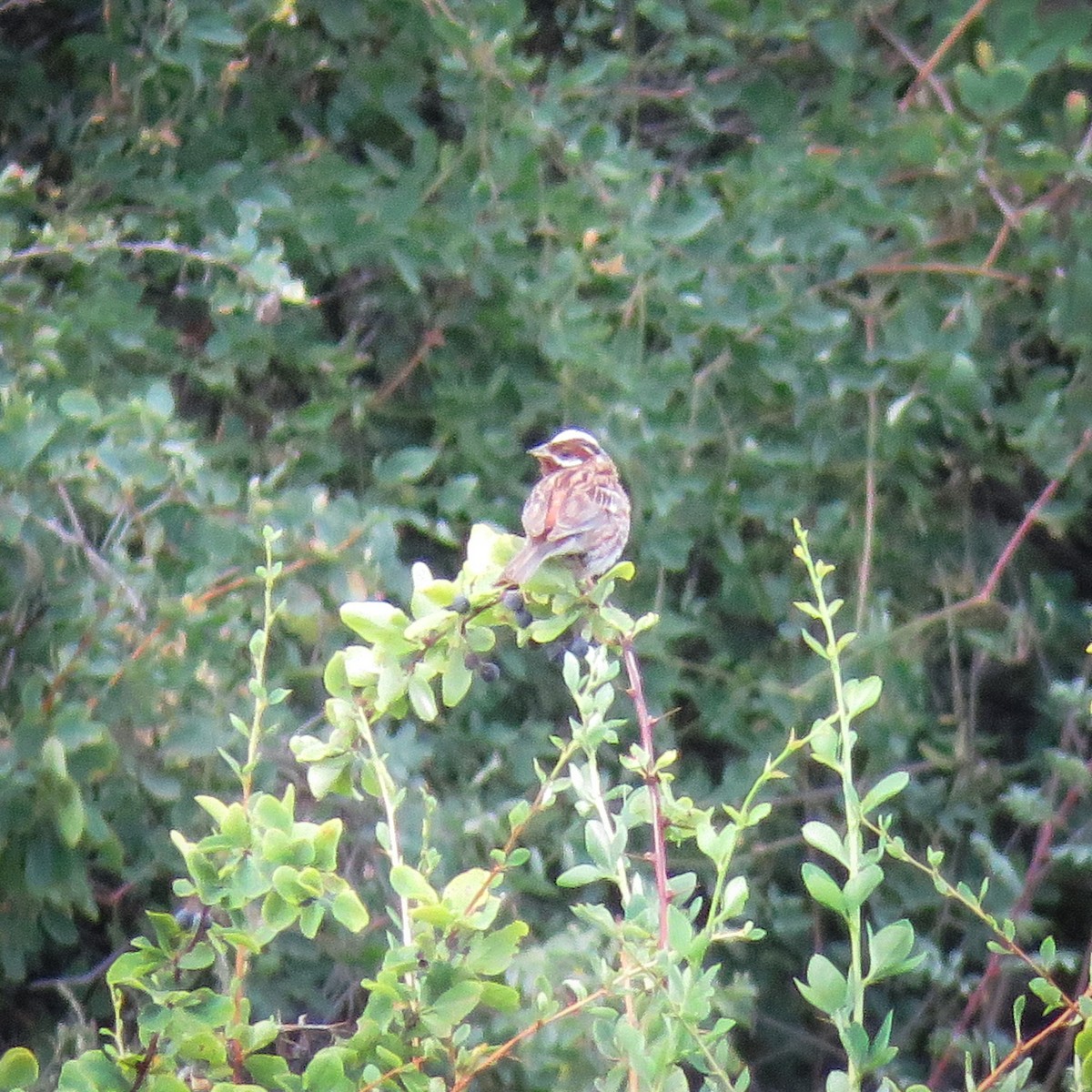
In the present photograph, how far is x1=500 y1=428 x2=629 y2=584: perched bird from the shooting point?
92.7 inches

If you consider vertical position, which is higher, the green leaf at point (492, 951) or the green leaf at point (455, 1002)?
the green leaf at point (492, 951)

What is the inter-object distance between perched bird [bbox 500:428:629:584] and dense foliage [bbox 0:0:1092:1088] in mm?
235

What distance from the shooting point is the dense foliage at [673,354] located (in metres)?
3.71

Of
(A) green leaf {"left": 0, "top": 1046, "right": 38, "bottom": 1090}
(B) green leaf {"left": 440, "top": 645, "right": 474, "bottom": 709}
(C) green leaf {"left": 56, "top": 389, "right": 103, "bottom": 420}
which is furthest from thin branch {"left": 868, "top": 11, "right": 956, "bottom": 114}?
(A) green leaf {"left": 0, "top": 1046, "right": 38, "bottom": 1090}

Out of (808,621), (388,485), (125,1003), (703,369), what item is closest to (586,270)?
(703,369)

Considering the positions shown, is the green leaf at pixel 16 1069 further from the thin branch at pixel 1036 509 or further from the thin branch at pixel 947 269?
the thin branch at pixel 947 269

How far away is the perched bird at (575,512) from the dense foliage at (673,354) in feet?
0.77

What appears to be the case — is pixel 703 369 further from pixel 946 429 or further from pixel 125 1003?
pixel 125 1003

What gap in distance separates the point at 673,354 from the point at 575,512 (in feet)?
3.77

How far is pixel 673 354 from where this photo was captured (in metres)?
4.02

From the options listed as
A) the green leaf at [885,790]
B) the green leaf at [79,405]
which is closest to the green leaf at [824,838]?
the green leaf at [885,790]

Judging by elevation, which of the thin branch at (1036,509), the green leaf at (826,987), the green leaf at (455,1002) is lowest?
the thin branch at (1036,509)

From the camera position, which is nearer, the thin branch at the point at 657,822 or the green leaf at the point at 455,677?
the thin branch at the point at 657,822

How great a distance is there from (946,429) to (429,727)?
137 cm
